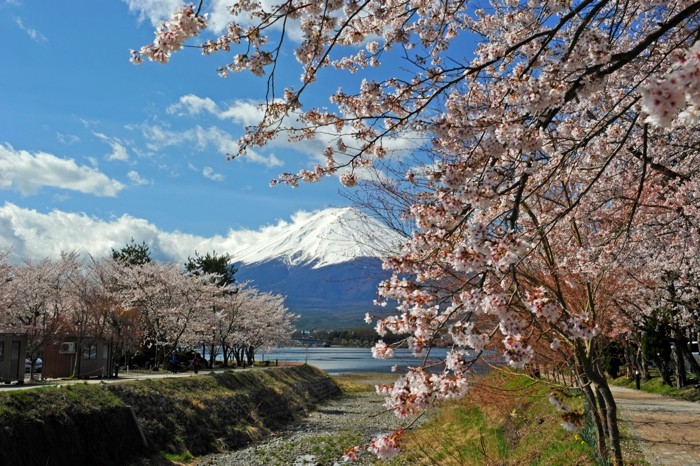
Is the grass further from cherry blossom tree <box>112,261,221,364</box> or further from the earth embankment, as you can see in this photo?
cherry blossom tree <box>112,261,221,364</box>

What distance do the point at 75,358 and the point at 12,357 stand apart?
4613 mm

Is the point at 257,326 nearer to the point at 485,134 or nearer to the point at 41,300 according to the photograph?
the point at 41,300

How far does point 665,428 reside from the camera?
11.8 metres

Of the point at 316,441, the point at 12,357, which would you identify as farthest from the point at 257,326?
the point at 12,357

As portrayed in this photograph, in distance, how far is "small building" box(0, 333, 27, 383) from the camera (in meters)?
17.9

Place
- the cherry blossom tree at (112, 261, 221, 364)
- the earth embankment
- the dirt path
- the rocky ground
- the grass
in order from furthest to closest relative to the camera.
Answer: the cherry blossom tree at (112, 261, 221, 364) < the rocky ground < the earth embankment < the grass < the dirt path

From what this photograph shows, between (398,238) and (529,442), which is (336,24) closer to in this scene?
(398,238)

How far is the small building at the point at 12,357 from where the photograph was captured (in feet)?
58.7

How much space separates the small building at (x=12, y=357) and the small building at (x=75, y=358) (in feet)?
11.3

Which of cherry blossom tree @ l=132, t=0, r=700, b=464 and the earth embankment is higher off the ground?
cherry blossom tree @ l=132, t=0, r=700, b=464

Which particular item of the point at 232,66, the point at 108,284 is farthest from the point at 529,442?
the point at 108,284

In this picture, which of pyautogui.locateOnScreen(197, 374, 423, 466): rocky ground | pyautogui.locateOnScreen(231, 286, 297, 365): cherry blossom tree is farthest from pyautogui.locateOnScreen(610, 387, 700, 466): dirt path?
pyautogui.locateOnScreen(231, 286, 297, 365): cherry blossom tree

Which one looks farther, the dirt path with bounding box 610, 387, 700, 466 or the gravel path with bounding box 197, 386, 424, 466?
the gravel path with bounding box 197, 386, 424, 466

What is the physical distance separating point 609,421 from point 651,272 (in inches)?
353
